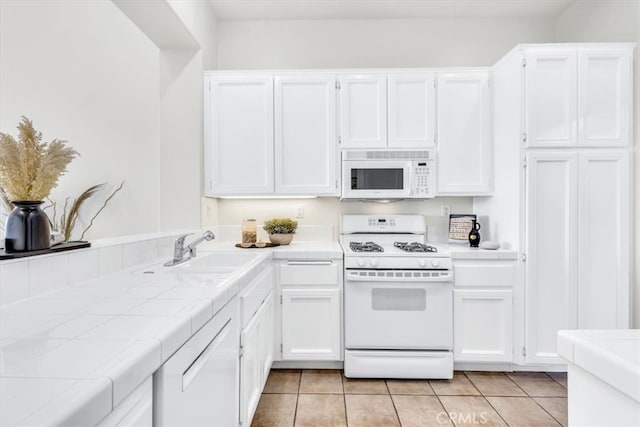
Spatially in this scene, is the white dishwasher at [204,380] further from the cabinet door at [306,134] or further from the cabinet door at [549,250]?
the cabinet door at [549,250]

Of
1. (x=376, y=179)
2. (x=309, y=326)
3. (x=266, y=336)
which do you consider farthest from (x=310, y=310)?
(x=376, y=179)

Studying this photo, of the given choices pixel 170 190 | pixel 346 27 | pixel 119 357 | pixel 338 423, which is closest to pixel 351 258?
pixel 338 423

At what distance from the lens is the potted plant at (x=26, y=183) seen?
1203 mm

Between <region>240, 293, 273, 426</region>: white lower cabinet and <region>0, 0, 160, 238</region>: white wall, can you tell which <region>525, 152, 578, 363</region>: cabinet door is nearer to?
<region>240, 293, 273, 426</region>: white lower cabinet

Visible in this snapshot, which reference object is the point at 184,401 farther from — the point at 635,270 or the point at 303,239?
the point at 635,270

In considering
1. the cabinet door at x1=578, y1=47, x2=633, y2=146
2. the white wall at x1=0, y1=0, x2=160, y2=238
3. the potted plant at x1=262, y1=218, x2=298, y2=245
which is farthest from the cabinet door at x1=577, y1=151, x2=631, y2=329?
the white wall at x1=0, y1=0, x2=160, y2=238

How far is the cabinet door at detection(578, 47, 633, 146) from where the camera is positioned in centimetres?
242

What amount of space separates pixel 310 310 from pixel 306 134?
54.7 inches

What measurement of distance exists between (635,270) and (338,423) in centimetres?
228

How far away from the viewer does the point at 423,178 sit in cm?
281

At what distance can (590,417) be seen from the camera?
86 centimetres

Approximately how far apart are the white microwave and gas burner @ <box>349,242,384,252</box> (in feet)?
1.27
